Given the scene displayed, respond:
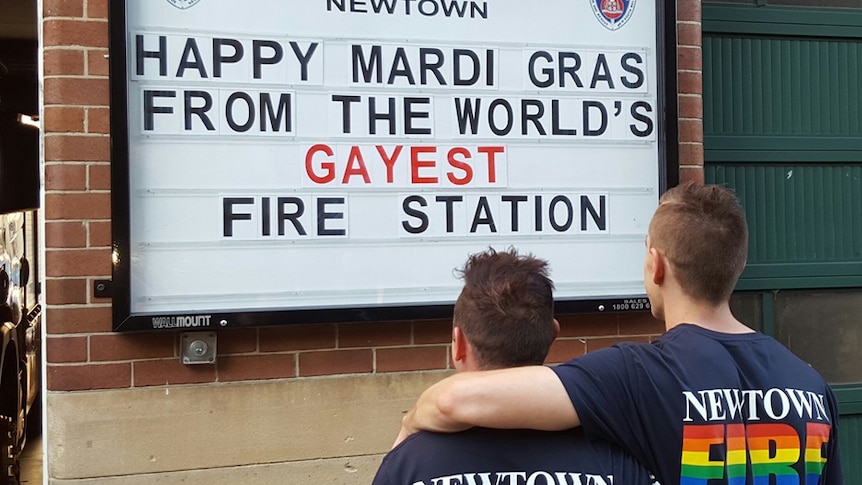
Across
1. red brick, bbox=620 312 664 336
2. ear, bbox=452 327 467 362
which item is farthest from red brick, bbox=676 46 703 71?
ear, bbox=452 327 467 362

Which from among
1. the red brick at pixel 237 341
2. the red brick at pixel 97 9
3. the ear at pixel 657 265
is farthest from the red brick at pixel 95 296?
the ear at pixel 657 265

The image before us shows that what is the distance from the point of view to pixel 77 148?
3.10 meters

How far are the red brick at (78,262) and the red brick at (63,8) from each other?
0.90 m

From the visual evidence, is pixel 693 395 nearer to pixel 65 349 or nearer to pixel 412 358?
pixel 412 358

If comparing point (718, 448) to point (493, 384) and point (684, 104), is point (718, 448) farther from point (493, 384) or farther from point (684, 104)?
point (684, 104)

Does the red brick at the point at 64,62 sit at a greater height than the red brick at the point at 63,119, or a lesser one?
greater

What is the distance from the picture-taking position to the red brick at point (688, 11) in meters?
3.85

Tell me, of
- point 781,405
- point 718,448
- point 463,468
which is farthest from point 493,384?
point 781,405

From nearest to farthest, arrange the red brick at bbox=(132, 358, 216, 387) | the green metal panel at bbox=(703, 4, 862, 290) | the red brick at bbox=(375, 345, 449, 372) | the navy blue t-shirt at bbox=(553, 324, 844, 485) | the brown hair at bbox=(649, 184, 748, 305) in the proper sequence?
the navy blue t-shirt at bbox=(553, 324, 844, 485), the brown hair at bbox=(649, 184, 748, 305), the red brick at bbox=(132, 358, 216, 387), the red brick at bbox=(375, 345, 449, 372), the green metal panel at bbox=(703, 4, 862, 290)

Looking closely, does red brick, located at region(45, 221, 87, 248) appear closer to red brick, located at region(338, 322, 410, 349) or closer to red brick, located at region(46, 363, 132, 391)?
red brick, located at region(46, 363, 132, 391)

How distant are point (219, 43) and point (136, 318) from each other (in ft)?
3.66

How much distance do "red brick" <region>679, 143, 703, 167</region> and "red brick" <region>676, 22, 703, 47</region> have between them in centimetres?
49

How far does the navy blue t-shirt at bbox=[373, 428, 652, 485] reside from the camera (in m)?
1.55

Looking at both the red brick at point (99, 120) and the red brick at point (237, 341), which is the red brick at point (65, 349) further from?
the red brick at point (99, 120)
